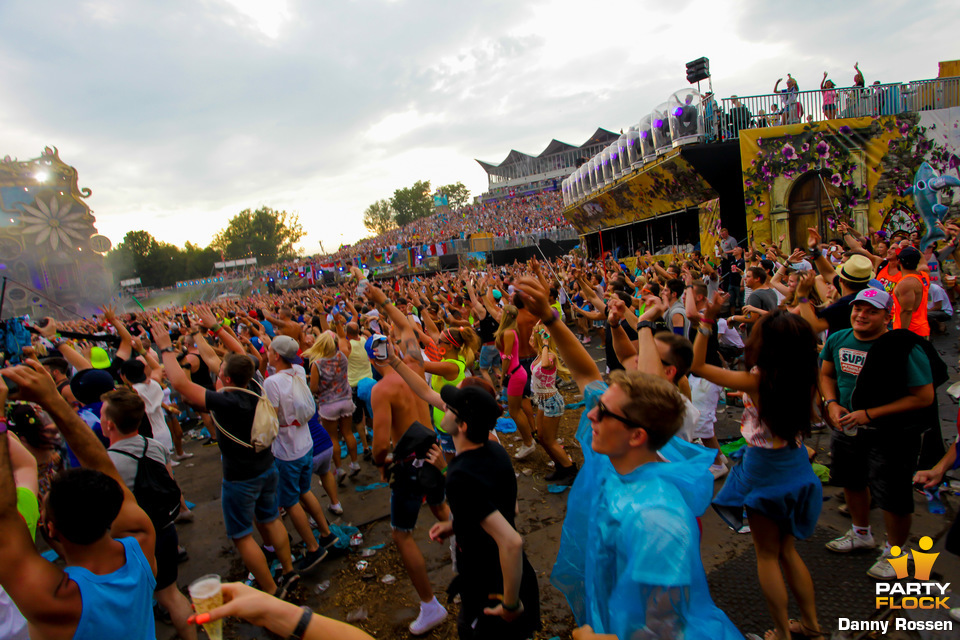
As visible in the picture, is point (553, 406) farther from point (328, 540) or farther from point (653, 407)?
point (653, 407)

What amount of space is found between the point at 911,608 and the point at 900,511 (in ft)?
1.76

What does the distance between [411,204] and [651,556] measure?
95272 mm

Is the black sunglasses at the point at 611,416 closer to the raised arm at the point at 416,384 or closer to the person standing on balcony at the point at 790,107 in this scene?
the raised arm at the point at 416,384

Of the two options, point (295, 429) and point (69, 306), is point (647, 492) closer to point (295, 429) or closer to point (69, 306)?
point (295, 429)

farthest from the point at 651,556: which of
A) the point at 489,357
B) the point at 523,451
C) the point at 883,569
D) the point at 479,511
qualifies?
the point at 489,357

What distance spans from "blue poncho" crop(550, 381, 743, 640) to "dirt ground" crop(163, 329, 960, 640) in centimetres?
181

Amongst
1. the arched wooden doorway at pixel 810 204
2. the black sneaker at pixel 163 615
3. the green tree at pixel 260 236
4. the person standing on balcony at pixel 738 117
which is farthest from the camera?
the green tree at pixel 260 236

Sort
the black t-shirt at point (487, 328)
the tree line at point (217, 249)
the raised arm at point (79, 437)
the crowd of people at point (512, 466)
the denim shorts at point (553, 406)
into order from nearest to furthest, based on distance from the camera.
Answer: the crowd of people at point (512, 466)
the raised arm at point (79, 437)
the denim shorts at point (553, 406)
the black t-shirt at point (487, 328)
the tree line at point (217, 249)

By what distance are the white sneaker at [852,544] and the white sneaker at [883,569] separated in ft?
0.53

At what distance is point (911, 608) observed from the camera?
9.23 feet

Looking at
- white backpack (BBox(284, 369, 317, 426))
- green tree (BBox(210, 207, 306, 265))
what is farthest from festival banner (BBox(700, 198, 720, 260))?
green tree (BBox(210, 207, 306, 265))

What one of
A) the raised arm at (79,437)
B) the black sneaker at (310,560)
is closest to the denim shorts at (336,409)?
the black sneaker at (310,560)

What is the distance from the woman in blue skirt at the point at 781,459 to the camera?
242cm

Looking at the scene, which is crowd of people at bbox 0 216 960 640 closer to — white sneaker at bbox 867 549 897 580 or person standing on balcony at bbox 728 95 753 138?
white sneaker at bbox 867 549 897 580
